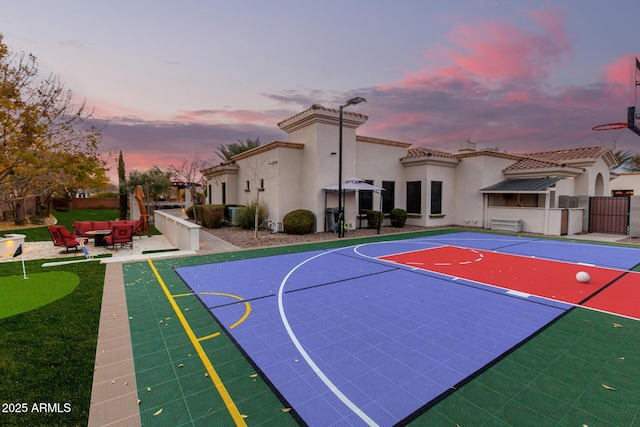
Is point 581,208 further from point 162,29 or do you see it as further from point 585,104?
point 162,29

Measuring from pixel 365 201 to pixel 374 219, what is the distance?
155cm

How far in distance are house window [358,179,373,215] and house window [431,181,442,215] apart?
4.90 meters

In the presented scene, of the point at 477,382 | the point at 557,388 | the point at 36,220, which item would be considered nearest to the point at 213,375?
the point at 477,382

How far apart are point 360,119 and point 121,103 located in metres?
14.9

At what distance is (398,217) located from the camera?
806 inches

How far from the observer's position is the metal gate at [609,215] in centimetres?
1809

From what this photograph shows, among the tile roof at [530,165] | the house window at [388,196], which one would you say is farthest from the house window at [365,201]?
the tile roof at [530,165]

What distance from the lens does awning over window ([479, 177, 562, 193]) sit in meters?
18.5

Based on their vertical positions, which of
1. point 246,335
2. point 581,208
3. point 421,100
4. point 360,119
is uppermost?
point 421,100

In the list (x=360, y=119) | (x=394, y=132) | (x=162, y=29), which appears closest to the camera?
(x=162, y=29)

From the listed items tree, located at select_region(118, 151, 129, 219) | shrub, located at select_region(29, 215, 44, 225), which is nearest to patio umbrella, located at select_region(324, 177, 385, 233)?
tree, located at select_region(118, 151, 129, 219)

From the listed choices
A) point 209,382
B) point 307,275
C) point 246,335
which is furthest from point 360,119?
point 209,382

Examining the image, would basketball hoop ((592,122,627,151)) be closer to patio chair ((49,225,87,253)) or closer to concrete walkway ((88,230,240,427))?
concrete walkway ((88,230,240,427))

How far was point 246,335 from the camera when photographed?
4.83m
